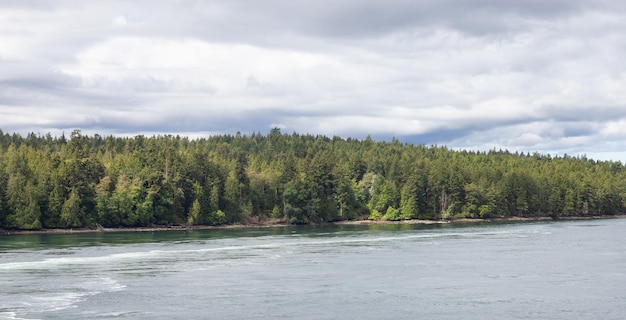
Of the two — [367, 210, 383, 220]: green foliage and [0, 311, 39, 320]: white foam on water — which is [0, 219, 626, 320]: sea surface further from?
[367, 210, 383, 220]: green foliage

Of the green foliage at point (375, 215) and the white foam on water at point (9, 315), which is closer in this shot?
the white foam on water at point (9, 315)

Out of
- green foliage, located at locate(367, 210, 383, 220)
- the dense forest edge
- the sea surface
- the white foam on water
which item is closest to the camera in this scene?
the white foam on water

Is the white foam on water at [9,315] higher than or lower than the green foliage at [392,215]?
lower

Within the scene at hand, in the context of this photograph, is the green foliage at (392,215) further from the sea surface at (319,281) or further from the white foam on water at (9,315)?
the white foam on water at (9,315)

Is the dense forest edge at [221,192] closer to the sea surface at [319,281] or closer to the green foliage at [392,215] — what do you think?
the green foliage at [392,215]

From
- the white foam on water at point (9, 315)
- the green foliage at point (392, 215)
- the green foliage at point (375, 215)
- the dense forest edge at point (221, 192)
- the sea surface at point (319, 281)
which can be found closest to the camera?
the white foam on water at point (9, 315)

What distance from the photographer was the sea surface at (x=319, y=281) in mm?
44125

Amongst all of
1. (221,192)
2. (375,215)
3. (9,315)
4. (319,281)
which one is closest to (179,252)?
(319,281)

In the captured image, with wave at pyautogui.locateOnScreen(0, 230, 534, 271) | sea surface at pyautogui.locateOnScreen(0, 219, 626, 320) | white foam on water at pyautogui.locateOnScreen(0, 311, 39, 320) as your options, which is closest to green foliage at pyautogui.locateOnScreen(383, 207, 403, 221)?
wave at pyautogui.locateOnScreen(0, 230, 534, 271)

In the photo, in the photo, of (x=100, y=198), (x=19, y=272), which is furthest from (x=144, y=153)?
(x=19, y=272)

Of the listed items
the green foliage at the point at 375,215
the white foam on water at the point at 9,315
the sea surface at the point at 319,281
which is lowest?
the white foam on water at the point at 9,315

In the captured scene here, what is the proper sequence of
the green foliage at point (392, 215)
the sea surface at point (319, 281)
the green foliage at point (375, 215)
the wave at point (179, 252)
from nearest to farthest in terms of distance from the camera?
the sea surface at point (319, 281) < the wave at point (179, 252) < the green foliage at point (392, 215) < the green foliage at point (375, 215)

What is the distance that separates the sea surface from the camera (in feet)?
145

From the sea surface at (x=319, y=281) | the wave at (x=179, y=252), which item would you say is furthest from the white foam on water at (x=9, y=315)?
the wave at (x=179, y=252)
